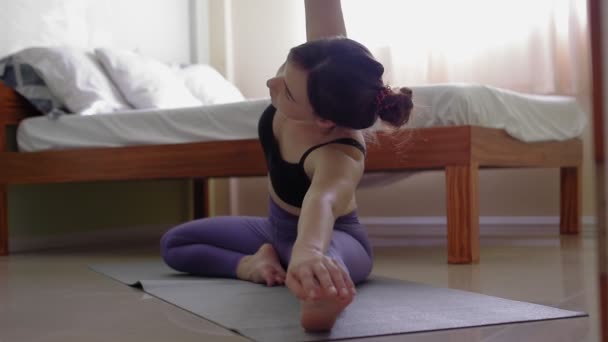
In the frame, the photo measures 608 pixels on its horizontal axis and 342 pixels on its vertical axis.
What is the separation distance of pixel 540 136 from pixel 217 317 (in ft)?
5.51

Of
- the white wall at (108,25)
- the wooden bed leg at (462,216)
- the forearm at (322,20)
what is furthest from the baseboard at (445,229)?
the forearm at (322,20)

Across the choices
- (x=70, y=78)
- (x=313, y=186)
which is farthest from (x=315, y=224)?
(x=70, y=78)

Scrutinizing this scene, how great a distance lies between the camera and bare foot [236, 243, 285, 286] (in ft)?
5.07

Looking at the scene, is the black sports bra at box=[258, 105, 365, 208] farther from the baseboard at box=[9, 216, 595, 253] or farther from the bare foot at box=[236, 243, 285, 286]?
the baseboard at box=[9, 216, 595, 253]

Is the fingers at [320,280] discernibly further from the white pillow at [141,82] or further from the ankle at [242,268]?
the white pillow at [141,82]

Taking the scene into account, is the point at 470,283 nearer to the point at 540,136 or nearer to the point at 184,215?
the point at 540,136

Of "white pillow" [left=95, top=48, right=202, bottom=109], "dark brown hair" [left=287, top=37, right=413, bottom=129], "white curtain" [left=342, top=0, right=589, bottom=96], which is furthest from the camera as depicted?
"white curtain" [left=342, top=0, right=589, bottom=96]

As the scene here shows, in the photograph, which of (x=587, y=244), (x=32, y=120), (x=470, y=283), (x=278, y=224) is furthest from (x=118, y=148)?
(x=587, y=244)

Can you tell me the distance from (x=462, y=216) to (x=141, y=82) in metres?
1.43

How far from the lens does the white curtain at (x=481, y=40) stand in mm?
3123

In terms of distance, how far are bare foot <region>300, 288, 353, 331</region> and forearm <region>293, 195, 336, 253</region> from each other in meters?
0.07

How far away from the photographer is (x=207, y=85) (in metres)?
3.19

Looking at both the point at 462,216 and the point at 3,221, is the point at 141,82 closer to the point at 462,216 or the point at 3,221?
the point at 3,221

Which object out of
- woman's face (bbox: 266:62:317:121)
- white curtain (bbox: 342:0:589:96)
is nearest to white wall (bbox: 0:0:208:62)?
white curtain (bbox: 342:0:589:96)
